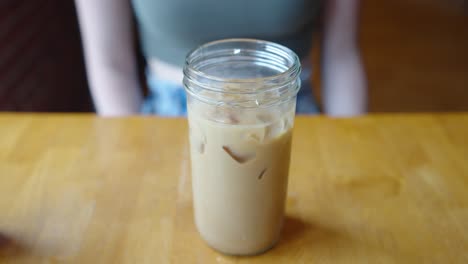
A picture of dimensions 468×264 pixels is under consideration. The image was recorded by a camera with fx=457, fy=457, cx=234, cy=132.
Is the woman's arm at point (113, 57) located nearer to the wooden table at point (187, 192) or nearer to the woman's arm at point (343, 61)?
the wooden table at point (187, 192)

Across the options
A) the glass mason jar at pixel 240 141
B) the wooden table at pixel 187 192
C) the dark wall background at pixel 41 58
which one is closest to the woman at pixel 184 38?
the wooden table at pixel 187 192

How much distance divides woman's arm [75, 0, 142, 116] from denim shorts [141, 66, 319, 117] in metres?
0.03

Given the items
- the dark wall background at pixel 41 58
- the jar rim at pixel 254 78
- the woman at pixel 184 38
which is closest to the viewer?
the jar rim at pixel 254 78

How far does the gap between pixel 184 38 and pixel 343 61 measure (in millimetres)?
347

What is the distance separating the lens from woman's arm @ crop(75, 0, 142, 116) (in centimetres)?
92

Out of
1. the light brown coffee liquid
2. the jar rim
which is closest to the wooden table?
the light brown coffee liquid

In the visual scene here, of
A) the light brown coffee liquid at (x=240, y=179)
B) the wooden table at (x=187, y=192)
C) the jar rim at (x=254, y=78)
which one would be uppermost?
the jar rim at (x=254, y=78)

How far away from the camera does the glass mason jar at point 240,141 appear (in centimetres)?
43

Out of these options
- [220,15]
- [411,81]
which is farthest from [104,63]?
[411,81]

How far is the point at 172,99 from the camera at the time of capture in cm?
97

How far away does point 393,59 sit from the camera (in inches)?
96.0

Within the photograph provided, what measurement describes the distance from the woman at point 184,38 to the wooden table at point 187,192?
22cm

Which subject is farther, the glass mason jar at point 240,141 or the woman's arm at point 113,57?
the woman's arm at point 113,57

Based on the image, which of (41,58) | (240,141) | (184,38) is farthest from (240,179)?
(41,58)
